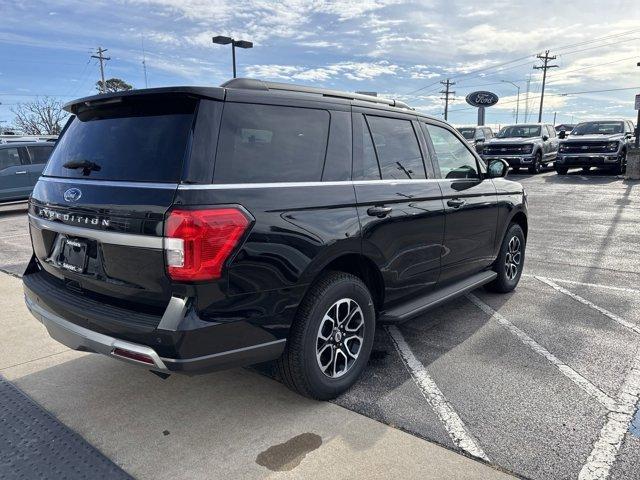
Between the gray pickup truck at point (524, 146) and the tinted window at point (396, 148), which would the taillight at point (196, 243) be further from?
the gray pickup truck at point (524, 146)

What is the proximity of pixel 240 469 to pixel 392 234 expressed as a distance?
177 centimetres

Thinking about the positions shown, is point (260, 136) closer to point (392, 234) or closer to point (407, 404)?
point (392, 234)

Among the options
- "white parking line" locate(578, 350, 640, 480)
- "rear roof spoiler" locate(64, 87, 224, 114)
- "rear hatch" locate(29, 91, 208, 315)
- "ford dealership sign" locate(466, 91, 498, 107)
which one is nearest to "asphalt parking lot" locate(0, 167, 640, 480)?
"white parking line" locate(578, 350, 640, 480)

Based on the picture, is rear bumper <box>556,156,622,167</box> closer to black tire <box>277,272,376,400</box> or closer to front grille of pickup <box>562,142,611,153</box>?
front grille of pickup <box>562,142,611,153</box>

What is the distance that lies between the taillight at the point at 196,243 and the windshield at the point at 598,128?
2038cm

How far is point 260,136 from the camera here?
9.17ft

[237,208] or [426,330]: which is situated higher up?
[237,208]

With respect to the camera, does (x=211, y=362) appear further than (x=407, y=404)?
No

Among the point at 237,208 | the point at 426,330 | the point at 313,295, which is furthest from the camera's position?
the point at 426,330

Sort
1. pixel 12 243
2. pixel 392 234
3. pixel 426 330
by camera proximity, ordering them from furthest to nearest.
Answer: pixel 12 243, pixel 426 330, pixel 392 234

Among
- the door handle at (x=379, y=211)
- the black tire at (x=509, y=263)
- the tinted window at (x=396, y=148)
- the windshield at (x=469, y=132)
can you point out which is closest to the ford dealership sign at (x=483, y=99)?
the windshield at (x=469, y=132)

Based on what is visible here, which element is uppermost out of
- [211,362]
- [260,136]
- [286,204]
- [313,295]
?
[260,136]

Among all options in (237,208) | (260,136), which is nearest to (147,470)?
(237,208)

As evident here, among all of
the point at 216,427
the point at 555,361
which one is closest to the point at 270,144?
the point at 216,427
